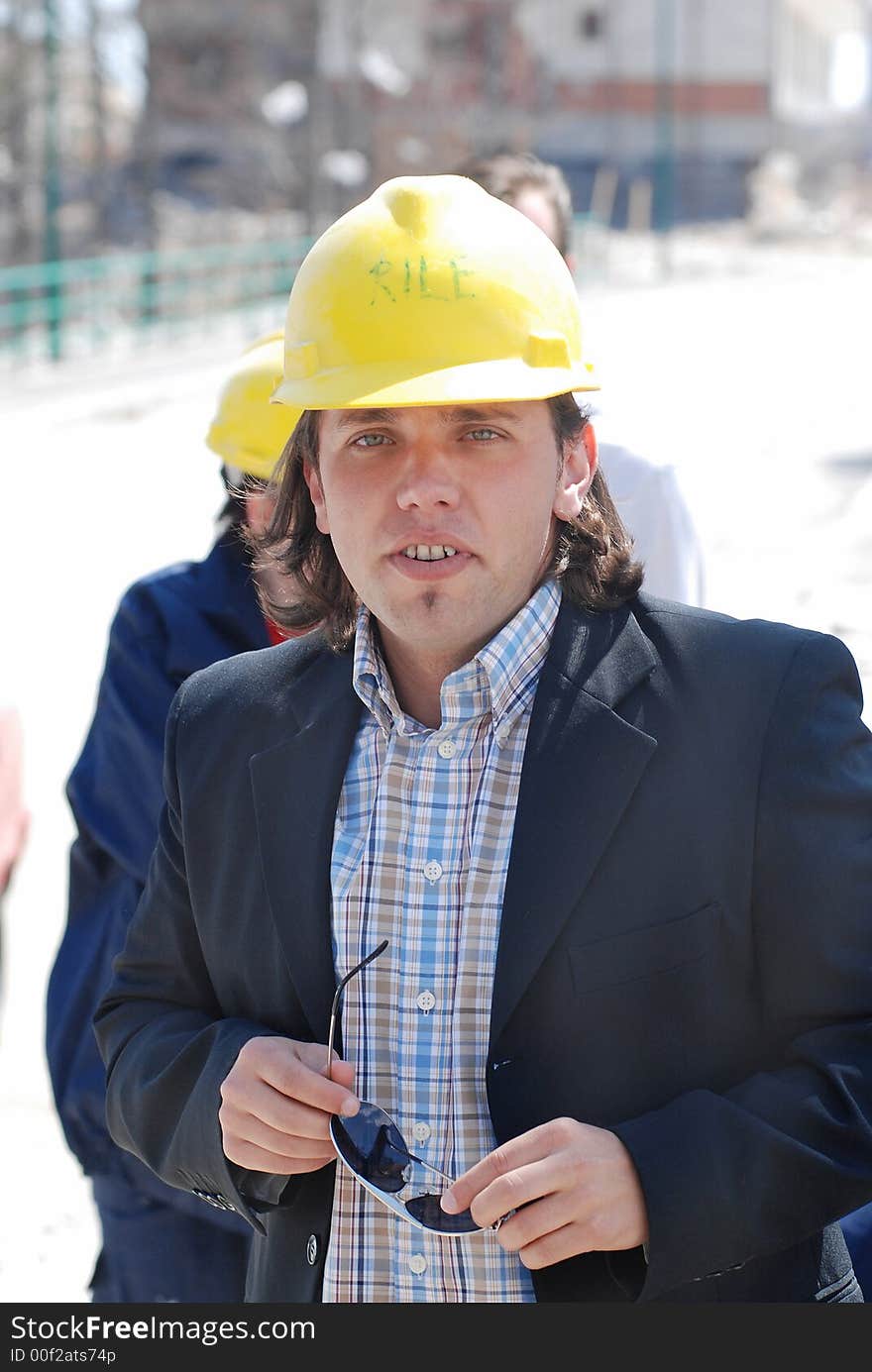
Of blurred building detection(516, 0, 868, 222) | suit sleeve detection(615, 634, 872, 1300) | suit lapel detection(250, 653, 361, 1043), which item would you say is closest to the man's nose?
suit lapel detection(250, 653, 361, 1043)

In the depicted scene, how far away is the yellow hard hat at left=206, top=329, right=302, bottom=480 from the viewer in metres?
3.20

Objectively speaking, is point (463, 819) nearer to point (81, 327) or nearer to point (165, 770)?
point (165, 770)

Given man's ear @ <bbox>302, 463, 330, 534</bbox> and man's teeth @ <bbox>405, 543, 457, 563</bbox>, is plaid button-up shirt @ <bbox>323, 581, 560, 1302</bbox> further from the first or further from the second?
man's ear @ <bbox>302, 463, 330, 534</bbox>

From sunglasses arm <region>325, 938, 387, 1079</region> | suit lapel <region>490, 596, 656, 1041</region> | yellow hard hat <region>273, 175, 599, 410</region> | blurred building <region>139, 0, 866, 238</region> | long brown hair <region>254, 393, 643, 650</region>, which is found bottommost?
sunglasses arm <region>325, 938, 387, 1079</region>

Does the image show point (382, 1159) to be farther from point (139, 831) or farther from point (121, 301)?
point (121, 301)

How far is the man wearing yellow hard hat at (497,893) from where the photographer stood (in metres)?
1.81

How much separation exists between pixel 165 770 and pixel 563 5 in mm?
65539

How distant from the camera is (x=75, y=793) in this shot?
3238 mm

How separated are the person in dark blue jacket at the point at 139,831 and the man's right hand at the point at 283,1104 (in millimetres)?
1244

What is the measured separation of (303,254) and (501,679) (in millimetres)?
25716

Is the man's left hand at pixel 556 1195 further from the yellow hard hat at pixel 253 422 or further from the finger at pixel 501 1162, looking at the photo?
the yellow hard hat at pixel 253 422

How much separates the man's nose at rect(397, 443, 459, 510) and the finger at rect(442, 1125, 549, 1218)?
66cm

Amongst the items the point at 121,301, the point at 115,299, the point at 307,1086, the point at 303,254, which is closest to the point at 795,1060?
the point at 307,1086

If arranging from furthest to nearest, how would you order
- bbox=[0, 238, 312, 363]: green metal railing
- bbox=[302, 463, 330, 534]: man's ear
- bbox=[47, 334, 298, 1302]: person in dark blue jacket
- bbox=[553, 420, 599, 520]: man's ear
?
1. bbox=[0, 238, 312, 363]: green metal railing
2. bbox=[47, 334, 298, 1302]: person in dark blue jacket
3. bbox=[302, 463, 330, 534]: man's ear
4. bbox=[553, 420, 599, 520]: man's ear
